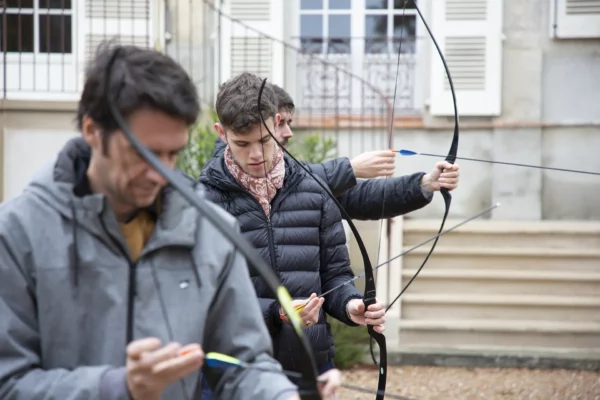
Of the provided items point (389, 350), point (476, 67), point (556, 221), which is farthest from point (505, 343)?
point (476, 67)

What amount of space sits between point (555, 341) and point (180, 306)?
6.58 metres

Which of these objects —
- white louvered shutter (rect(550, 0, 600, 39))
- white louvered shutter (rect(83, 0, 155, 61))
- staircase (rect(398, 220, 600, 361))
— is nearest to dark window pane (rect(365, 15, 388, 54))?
white louvered shutter (rect(550, 0, 600, 39))

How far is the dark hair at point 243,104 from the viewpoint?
310cm

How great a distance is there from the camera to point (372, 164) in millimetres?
3777

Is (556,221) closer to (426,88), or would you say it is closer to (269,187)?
(426,88)

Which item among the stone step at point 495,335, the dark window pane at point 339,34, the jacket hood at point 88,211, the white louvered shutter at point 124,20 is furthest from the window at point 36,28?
the jacket hood at point 88,211

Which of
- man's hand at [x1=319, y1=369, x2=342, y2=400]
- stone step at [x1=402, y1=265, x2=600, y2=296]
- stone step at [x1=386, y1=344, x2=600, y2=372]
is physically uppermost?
man's hand at [x1=319, y1=369, x2=342, y2=400]

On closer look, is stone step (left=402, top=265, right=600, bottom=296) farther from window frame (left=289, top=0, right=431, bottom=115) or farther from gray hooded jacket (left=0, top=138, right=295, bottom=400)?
gray hooded jacket (left=0, top=138, right=295, bottom=400)

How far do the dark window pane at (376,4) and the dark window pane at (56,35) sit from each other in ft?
10.3

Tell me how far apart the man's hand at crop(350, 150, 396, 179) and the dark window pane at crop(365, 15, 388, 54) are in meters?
6.68

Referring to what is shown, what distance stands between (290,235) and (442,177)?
0.77 metres

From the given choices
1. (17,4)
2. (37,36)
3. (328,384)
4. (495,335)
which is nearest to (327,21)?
(37,36)

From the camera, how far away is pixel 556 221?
9602mm

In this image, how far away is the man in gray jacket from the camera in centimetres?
181
